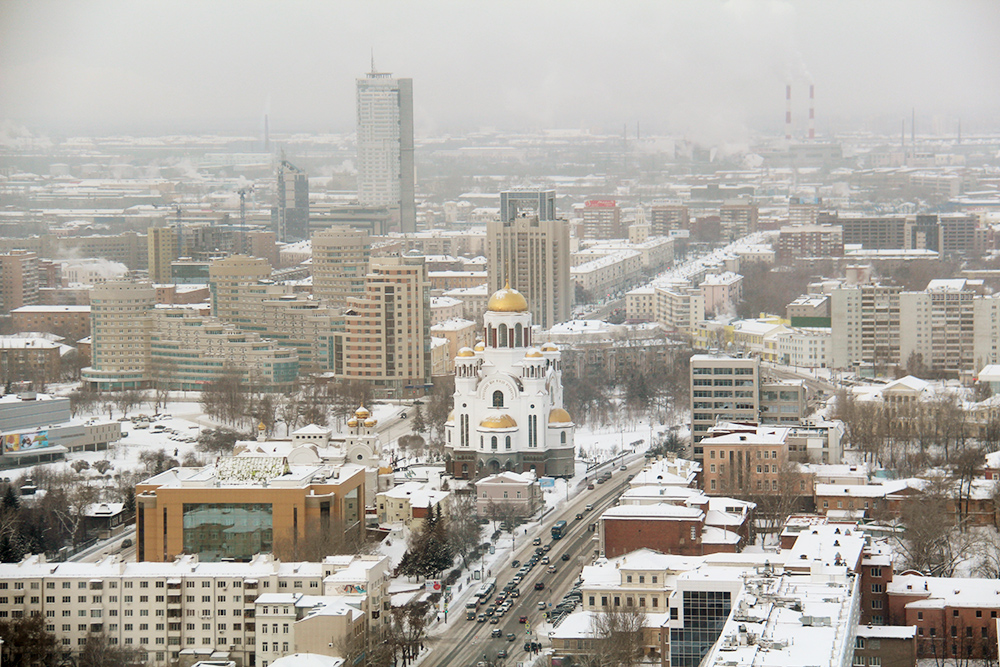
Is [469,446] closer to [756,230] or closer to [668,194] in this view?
[756,230]

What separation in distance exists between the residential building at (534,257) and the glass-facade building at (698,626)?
26.0 meters

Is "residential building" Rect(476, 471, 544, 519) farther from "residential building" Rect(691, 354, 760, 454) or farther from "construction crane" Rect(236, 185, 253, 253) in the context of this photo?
"construction crane" Rect(236, 185, 253, 253)

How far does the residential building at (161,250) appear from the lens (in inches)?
2196

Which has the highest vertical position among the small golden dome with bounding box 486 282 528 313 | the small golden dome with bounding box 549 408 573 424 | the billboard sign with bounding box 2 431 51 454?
the small golden dome with bounding box 486 282 528 313

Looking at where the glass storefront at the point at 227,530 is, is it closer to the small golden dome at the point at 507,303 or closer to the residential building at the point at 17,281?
the small golden dome at the point at 507,303

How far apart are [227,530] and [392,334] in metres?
14.0

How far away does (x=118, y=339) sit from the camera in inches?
1529

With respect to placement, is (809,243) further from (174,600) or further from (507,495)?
(174,600)

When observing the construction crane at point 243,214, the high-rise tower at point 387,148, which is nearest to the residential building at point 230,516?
the construction crane at point 243,214

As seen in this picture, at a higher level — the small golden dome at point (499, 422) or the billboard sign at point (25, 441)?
the small golden dome at point (499, 422)

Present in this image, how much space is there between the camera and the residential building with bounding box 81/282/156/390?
38.5 metres

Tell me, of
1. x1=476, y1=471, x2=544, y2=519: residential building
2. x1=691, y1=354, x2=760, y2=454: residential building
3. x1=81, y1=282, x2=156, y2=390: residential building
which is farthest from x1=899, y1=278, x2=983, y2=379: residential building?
x1=81, y1=282, x2=156, y2=390: residential building

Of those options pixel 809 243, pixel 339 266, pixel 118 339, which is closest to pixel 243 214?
pixel 809 243

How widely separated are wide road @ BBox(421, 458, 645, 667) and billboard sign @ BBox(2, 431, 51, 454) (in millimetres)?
8733
